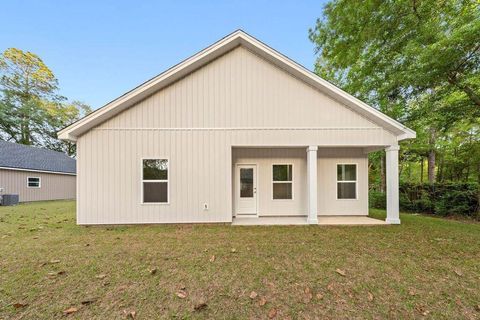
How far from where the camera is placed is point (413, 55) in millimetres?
8367

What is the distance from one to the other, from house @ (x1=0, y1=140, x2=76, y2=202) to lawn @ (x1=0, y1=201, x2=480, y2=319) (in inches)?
512

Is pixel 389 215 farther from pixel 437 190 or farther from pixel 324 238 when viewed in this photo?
pixel 437 190

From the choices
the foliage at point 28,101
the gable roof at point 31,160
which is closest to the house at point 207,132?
the gable roof at point 31,160

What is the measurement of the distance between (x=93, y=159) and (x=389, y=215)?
32.1ft

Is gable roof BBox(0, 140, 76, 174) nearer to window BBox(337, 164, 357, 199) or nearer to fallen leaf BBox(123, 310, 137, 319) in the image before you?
fallen leaf BBox(123, 310, 137, 319)

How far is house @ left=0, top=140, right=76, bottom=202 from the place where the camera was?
48.1ft

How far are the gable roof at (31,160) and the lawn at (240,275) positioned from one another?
13679 mm

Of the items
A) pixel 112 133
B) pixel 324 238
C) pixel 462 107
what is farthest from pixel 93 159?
pixel 462 107

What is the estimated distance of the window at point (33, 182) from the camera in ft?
51.6

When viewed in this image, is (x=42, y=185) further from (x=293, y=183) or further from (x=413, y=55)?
(x=413, y=55)

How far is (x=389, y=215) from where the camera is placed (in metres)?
7.14

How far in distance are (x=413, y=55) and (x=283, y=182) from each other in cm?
710

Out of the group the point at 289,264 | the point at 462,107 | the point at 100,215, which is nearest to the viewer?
the point at 289,264

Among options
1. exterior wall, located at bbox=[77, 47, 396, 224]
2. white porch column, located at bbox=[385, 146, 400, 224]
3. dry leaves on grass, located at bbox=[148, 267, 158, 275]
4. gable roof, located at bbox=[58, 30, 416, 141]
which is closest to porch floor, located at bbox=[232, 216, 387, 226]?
white porch column, located at bbox=[385, 146, 400, 224]
